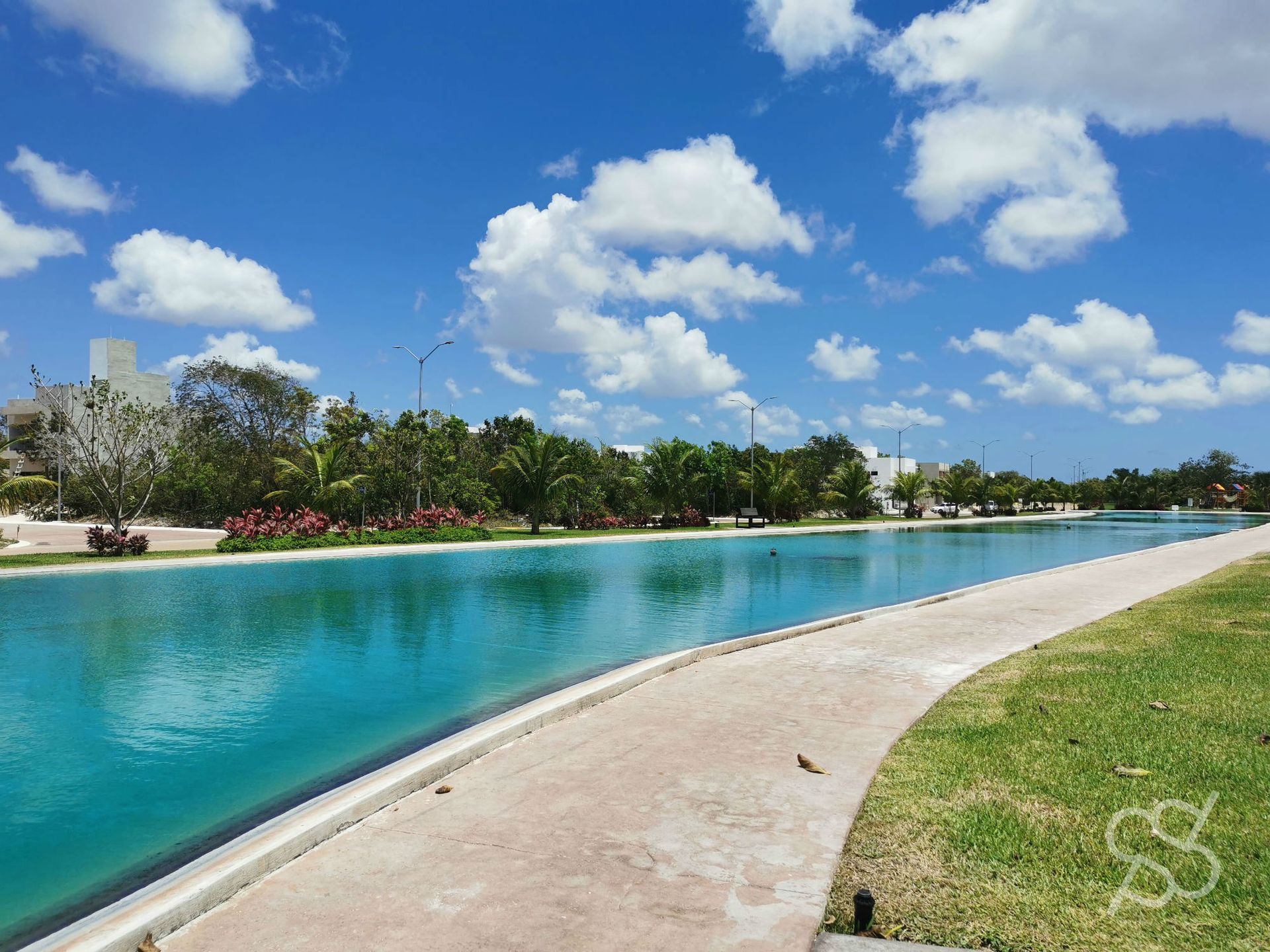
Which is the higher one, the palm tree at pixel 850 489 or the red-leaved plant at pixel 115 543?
the palm tree at pixel 850 489

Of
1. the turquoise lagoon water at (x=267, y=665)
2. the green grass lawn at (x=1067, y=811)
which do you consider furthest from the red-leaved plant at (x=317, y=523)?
the green grass lawn at (x=1067, y=811)

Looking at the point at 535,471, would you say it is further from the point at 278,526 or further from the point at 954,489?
the point at 954,489

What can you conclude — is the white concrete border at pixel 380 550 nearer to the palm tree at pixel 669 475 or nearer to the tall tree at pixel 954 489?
the palm tree at pixel 669 475

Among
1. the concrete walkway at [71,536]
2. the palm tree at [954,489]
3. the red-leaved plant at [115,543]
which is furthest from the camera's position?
the palm tree at [954,489]

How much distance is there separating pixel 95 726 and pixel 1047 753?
9732mm

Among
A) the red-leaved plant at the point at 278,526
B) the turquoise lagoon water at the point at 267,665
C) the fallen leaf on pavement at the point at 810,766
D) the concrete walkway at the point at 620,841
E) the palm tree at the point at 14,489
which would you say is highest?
the palm tree at the point at 14,489

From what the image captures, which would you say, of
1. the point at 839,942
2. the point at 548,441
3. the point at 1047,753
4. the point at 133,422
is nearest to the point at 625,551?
the point at 548,441

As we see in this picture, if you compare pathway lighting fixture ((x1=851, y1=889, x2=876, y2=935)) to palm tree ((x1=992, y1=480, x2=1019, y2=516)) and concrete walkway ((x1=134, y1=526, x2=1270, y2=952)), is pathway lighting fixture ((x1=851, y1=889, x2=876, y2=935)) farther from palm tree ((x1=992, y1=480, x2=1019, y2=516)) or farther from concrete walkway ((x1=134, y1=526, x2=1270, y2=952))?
palm tree ((x1=992, y1=480, x2=1019, y2=516))

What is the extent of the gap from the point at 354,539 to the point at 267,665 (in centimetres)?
2083

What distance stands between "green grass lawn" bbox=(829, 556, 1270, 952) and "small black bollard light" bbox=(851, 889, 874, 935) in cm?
8

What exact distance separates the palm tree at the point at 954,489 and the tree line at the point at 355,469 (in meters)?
0.62

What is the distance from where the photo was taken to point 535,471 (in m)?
39.8

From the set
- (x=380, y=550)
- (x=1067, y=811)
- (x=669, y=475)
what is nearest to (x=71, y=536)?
(x=380, y=550)

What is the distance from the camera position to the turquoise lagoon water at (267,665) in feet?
21.3
